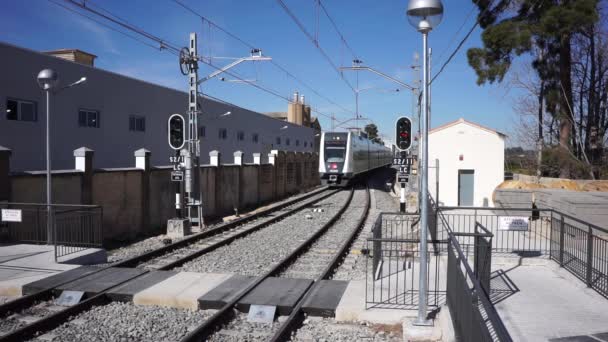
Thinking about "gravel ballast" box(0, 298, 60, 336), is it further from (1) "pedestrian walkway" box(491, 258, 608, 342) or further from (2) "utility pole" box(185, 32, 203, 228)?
(2) "utility pole" box(185, 32, 203, 228)

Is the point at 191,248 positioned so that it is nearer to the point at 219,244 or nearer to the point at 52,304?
the point at 219,244

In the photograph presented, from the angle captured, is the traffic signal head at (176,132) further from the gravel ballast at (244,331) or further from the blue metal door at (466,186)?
the blue metal door at (466,186)

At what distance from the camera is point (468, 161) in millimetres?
21531

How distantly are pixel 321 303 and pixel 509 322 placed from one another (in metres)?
2.62

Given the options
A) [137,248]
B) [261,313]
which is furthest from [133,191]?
[261,313]

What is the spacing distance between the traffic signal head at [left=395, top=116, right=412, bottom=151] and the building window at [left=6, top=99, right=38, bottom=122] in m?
12.9

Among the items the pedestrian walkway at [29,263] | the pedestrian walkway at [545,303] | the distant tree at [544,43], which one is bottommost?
the pedestrian walkway at [545,303]

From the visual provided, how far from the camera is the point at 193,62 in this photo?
17125mm

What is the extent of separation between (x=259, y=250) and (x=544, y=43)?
2046 cm

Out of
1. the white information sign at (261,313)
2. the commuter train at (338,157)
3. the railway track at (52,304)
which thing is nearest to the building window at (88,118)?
the railway track at (52,304)

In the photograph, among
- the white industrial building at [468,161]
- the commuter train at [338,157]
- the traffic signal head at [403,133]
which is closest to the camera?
the traffic signal head at [403,133]

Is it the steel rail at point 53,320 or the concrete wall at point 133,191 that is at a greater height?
the concrete wall at point 133,191

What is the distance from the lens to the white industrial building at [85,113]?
1722 cm

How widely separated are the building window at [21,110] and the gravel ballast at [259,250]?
921 cm
